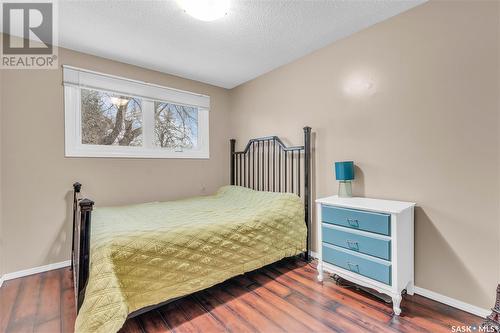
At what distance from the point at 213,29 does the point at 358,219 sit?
2051 mm

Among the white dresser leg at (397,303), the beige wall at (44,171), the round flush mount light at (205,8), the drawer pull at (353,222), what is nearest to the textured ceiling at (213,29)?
the round flush mount light at (205,8)

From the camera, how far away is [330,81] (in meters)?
2.52

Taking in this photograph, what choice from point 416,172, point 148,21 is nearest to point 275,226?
point 416,172

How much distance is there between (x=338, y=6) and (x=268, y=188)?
82.2 inches

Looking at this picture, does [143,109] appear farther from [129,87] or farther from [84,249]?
[84,249]

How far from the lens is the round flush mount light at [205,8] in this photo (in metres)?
1.74

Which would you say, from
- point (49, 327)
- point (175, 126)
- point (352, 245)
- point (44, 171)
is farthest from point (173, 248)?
point (175, 126)

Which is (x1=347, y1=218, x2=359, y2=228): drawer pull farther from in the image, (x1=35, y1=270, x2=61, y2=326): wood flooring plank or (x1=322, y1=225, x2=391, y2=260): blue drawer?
(x1=35, y1=270, x2=61, y2=326): wood flooring plank

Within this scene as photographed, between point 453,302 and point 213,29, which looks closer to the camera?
point 453,302

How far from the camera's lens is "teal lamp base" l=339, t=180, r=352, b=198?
89.3 inches

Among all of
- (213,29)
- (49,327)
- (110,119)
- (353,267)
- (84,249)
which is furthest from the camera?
(110,119)

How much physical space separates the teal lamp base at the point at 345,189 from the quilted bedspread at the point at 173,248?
0.51m

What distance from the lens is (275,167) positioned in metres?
3.12

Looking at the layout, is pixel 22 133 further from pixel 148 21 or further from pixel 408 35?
pixel 408 35
